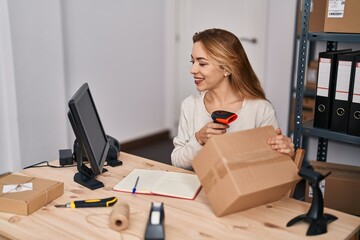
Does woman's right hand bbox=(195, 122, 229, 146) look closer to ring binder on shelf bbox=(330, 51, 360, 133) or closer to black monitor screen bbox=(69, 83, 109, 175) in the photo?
black monitor screen bbox=(69, 83, 109, 175)

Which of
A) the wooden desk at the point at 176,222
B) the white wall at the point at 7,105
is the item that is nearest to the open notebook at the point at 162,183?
the wooden desk at the point at 176,222

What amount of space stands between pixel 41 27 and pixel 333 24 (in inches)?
76.2

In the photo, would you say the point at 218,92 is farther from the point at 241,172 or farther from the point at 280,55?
the point at 280,55

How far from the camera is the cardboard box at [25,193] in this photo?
1.36m

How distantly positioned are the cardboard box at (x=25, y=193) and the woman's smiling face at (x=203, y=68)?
2.34ft

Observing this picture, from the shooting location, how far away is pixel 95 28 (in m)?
3.61

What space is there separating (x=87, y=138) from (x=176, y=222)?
413 mm

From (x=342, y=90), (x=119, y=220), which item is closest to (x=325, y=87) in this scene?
(x=342, y=90)

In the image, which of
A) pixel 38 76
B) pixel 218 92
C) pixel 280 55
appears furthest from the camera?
pixel 280 55

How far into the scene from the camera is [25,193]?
141cm

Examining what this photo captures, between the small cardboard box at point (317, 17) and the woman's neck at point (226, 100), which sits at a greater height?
the small cardboard box at point (317, 17)

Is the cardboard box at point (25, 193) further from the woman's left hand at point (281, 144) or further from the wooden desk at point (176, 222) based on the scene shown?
the woman's left hand at point (281, 144)

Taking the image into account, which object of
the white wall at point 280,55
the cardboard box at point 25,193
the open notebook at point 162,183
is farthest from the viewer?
the white wall at point 280,55

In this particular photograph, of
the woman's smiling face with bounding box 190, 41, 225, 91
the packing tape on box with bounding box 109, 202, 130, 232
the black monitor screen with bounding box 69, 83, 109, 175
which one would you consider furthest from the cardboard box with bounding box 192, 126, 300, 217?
the woman's smiling face with bounding box 190, 41, 225, 91
